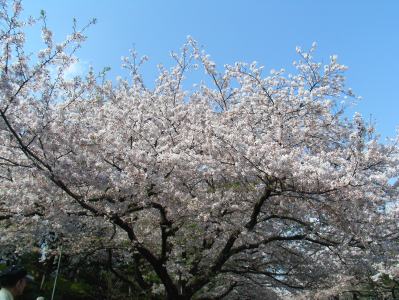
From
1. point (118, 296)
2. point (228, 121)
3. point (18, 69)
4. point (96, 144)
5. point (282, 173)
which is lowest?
point (118, 296)

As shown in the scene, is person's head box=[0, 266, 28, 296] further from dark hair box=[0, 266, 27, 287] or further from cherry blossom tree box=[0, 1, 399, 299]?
cherry blossom tree box=[0, 1, 399, 299]

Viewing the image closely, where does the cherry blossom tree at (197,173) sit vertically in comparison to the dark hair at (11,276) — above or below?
above

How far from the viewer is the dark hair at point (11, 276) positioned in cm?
359

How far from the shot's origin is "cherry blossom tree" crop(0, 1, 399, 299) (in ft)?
22.6

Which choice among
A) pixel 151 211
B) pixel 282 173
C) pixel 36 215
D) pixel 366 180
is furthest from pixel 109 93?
pixel 366 180

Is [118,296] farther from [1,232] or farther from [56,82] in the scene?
[56,82]

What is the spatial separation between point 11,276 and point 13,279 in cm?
4

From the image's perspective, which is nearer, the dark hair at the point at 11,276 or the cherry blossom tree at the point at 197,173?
the dark hair at the point at 11,276

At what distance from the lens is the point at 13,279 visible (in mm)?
3623

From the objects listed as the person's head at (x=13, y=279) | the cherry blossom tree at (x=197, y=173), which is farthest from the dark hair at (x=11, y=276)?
the cherry blossom tree at (x=197, y=173)

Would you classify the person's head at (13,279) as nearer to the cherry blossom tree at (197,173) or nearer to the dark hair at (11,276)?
the dark hair at (11,276)

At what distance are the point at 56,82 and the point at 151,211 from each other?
3761 mm

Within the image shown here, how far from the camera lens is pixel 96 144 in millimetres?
7613

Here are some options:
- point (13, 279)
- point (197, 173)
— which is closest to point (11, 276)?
point (13, 279)
